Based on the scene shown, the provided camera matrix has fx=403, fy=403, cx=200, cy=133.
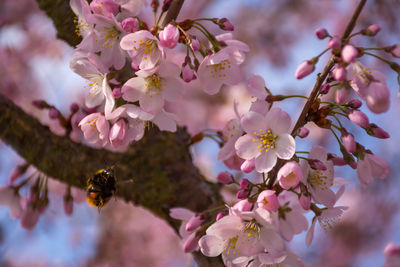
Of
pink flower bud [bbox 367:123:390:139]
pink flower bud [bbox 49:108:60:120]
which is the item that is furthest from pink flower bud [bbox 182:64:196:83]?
pink flower bud [bbox 49:108:60:120]

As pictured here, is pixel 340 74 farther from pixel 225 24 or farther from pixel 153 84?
pixel 153 84

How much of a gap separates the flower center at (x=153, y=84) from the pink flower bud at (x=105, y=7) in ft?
0.92

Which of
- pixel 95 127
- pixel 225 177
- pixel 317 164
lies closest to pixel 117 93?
pixel 95 127

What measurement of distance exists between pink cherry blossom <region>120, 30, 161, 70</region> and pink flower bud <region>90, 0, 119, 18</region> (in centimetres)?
12

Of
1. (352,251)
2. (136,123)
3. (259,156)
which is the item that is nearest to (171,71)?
(136,123)

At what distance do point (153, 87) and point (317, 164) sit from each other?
0.69m

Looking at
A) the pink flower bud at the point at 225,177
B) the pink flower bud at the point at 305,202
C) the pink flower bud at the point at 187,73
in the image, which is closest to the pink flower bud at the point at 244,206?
the pink flower bud at the point at 305,202

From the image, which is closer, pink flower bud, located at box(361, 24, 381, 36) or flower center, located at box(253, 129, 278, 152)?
pink flower bud, located at box(361, 24, 381, 36)

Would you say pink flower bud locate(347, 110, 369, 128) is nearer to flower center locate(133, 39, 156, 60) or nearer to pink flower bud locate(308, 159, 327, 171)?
pink flower bud locate(308, 159, 327, 171)

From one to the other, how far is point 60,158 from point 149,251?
5607 millimetres

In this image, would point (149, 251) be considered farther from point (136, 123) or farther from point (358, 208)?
point (136, 123)

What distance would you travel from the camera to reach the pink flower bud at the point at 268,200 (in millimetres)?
1392

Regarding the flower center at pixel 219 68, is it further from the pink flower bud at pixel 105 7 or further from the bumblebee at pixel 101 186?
the bumblebee at pixel 101 186

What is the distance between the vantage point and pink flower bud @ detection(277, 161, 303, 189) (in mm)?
1391
